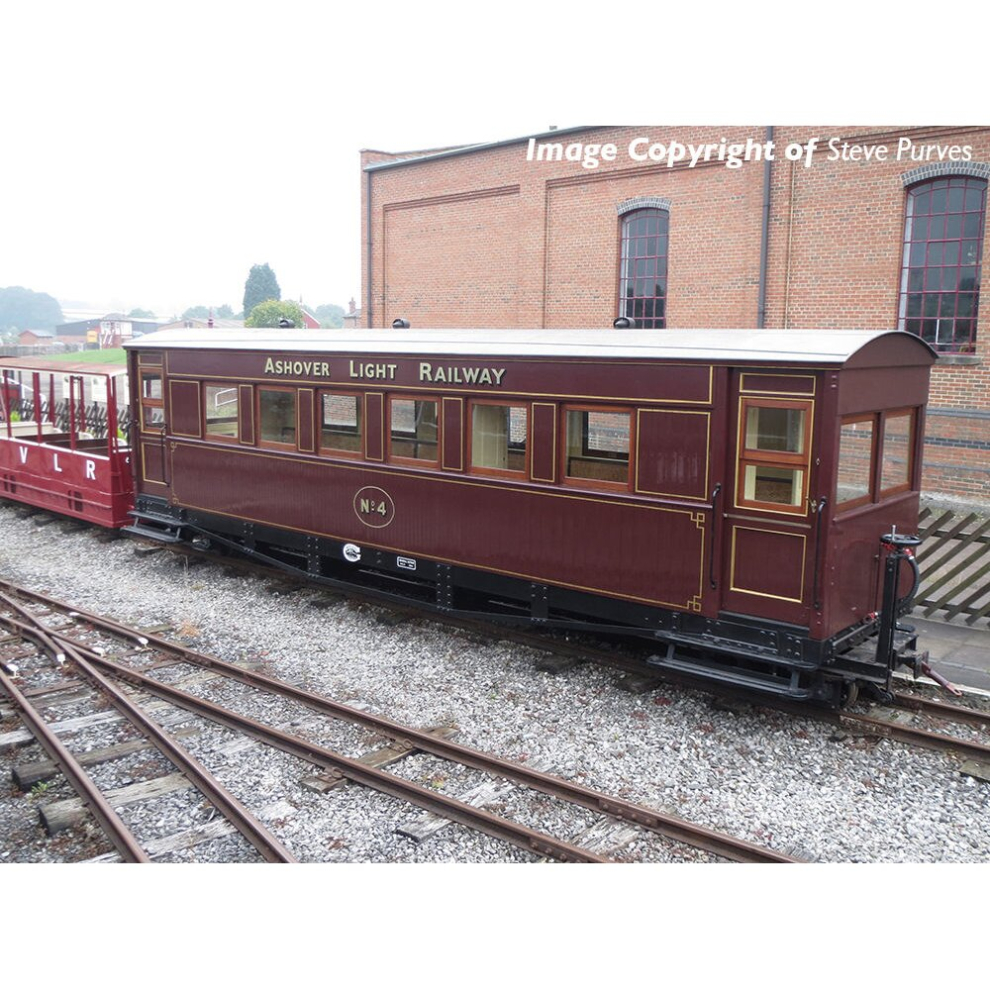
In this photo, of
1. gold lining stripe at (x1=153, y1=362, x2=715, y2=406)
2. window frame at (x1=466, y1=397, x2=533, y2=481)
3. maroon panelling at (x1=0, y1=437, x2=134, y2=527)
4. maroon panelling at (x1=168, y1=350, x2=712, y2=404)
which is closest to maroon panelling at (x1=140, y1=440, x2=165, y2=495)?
maroon panelling at (x1=0, y1=437, x2=134, y2=527)

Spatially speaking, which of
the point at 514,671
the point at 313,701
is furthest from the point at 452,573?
the point at 313,701

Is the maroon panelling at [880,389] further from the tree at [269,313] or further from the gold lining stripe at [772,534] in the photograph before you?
the tree at [269,313]

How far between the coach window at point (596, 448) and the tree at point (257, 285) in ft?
302

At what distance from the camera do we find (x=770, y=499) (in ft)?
24.5

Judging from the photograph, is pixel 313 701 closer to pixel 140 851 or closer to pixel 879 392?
pixel 140 851

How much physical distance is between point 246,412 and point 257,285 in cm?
8992

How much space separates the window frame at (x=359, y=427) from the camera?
10.3 meters

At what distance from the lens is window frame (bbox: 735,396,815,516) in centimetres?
716

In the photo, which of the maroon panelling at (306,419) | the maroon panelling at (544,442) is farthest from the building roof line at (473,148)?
the maroon panelling at (544,442)

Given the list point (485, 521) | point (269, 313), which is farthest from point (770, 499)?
point (269, 313)

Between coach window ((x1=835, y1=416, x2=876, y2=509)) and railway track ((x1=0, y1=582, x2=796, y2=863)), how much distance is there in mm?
2748

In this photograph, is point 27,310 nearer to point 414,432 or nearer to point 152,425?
point 152,425

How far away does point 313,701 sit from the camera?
810cm

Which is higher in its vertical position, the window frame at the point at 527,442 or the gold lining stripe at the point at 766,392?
the gold lining stripe at the point at 766,392
